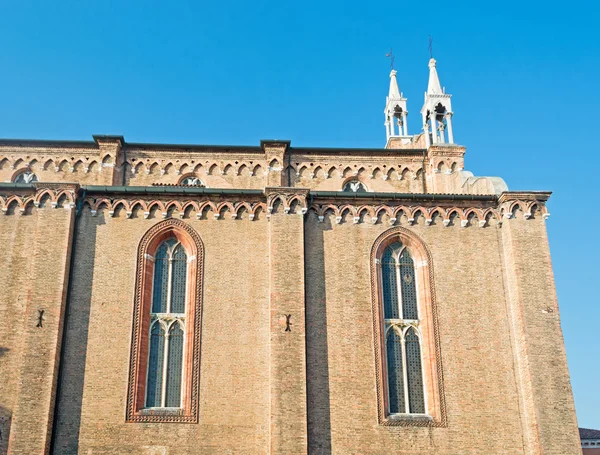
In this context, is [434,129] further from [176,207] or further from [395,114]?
[176,207]

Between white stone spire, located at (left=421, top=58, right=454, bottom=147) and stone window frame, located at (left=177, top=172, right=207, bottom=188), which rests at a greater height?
white stone spire, located at (left=421, top=58, right=454, bottom=147)

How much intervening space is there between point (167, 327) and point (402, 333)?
653 cm

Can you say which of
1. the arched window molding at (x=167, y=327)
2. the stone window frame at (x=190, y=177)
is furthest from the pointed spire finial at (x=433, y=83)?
the arched window molding at (x=167, y=327)

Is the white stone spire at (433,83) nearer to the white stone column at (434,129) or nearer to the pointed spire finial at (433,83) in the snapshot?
the pointed spire finial at (433,83)

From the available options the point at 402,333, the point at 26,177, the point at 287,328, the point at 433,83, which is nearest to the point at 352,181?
the point at 433,83

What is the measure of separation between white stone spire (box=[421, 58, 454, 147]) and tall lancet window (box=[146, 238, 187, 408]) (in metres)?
12.5

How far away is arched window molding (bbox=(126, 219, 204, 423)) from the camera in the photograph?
18109 millimetres

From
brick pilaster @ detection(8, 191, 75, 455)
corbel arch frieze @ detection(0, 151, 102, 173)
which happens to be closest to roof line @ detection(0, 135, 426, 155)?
corbel arch frieze @ detection(0, 151, 102, 173)

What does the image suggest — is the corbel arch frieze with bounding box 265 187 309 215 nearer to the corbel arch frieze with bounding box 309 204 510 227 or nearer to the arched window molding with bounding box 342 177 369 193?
the corbel arch frieze with bounding box 309 204 510 227

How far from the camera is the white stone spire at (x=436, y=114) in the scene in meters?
27.6

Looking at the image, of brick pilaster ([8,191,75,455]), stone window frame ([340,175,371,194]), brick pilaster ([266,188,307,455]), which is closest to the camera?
brick pilaster ([8,191,75,455])

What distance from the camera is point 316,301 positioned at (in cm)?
1916

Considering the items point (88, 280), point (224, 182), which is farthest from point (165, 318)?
point (224, 182)

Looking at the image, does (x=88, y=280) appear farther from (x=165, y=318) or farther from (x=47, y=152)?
(x=47, y=152)
